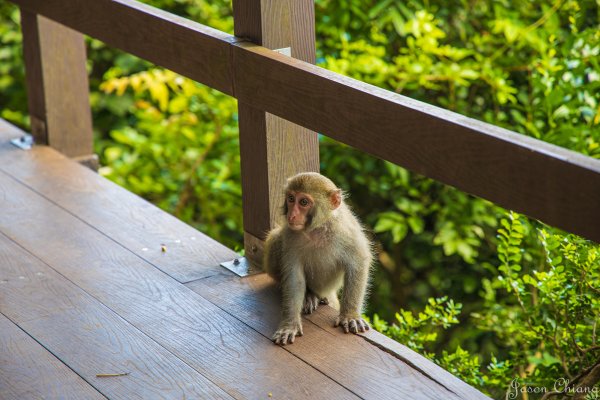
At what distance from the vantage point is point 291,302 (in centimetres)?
325

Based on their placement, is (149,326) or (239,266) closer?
(149,326)

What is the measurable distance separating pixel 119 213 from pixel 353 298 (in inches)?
57.3

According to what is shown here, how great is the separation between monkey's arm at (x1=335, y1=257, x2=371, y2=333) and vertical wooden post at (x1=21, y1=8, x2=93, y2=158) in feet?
7.72

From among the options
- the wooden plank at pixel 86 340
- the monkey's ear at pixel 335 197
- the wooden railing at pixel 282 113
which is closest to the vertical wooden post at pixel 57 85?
the wooden railing at pixel 282 113

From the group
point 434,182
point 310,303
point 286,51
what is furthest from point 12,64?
point 310,303

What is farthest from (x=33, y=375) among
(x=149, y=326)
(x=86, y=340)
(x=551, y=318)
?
(x=551, y=318)

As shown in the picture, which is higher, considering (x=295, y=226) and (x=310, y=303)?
(x=295, y=226)

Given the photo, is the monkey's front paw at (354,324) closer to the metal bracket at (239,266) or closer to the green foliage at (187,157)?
the metal bracket at (239,266)

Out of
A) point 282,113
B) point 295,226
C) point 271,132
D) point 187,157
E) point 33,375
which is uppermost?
point 282,113

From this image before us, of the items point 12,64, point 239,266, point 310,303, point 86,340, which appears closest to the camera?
point 86,340

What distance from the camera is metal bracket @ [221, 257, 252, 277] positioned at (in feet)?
12.2

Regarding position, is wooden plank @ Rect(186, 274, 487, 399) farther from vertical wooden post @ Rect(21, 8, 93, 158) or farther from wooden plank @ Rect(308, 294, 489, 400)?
vertical wooden post @ Rect(21, 8, 93, 158)

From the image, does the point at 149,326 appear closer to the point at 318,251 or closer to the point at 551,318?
the point at 318,251

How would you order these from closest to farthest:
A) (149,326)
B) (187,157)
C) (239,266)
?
1. (149,326)
2. (239,266)
3. (187,157)
